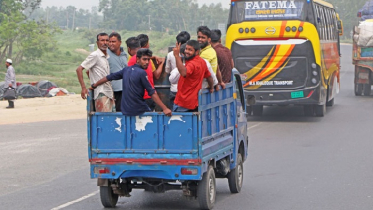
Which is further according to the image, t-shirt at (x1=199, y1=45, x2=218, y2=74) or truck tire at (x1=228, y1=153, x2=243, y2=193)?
truck tire at (x1=228, y1=153, x2=243, y2=193)

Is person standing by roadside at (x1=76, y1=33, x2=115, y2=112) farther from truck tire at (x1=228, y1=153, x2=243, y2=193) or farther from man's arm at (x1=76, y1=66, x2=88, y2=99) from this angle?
truck tire at (x1=228, y1=153, x2=243, y2=193)

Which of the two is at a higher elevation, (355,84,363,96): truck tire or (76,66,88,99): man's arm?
(76,66,88,99): man's arm

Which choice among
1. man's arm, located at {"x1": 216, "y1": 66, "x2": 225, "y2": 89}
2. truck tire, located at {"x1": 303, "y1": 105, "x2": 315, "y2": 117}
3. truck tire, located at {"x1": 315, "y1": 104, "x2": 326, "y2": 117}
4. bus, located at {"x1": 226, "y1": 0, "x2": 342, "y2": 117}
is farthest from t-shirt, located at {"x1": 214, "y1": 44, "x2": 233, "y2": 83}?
truck tire, located at {"x1": 303, "y1": 105, "x2": 315, "y2": 117}

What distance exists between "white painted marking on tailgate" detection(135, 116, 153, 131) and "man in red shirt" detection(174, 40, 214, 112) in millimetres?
406

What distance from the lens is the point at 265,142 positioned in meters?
15.4

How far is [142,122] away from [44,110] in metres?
16.2

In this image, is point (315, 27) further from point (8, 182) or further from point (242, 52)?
point (8, 182)

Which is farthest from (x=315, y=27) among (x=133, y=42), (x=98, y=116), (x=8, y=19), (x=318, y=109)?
(x=8, y=19)

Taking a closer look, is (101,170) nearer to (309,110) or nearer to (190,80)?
(190,80)

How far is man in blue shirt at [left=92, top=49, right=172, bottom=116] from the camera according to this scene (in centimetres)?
800

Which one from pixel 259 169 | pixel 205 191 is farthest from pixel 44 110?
pixel 205 191

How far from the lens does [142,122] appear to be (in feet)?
26.2

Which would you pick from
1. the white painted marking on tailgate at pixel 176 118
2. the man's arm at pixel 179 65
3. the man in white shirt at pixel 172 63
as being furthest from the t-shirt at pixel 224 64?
the white painted marking on tailgate at pixel 176 118

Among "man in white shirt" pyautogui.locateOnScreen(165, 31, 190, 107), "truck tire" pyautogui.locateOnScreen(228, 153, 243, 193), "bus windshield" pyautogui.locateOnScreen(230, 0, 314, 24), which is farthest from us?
"bus windshield" pyautogui.locateOnScreen(230, 0, 314, 24)
